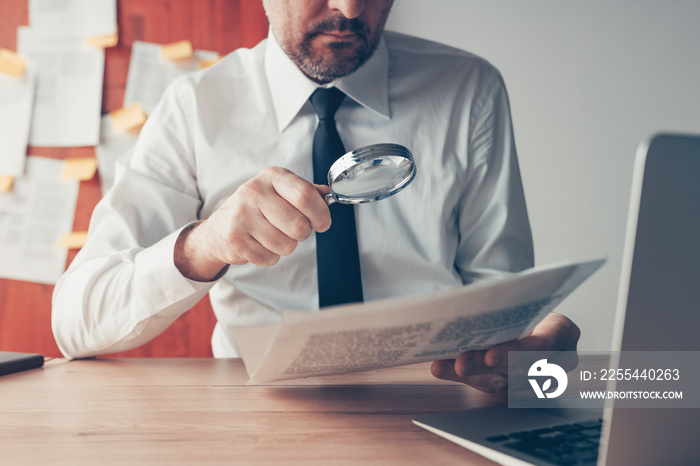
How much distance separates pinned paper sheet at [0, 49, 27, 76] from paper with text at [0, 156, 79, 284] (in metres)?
0.32

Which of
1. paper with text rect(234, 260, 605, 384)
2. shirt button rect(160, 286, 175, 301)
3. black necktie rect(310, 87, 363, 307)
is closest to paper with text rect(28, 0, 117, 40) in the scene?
black necktie rect(310, 87, 363, 307)

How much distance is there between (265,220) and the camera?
0.79 meters

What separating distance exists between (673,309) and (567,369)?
48cm

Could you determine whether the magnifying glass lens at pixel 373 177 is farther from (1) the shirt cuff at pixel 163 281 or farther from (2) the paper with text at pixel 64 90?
(2) the paper with text at pixel 64 90

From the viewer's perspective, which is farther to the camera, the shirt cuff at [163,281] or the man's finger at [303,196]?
the shirt cuff at [163,281]

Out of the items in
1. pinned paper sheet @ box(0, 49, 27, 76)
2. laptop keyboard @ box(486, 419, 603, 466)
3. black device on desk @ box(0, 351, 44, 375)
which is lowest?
black device on desk @ box(0, 351, 44, 375)

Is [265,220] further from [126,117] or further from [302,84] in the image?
[126,117]

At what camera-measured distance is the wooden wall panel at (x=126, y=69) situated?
2150mm

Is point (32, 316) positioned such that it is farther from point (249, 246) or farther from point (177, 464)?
point (177, 464)

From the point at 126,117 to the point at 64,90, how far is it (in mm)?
251

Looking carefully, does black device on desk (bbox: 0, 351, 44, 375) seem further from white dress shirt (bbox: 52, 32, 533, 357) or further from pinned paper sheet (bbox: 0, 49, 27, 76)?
pinned paper sheet (bbox: 0, 49, 27, 76)

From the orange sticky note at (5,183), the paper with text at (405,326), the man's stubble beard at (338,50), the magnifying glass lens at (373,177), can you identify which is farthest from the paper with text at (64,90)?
the paper with text at (405,326)

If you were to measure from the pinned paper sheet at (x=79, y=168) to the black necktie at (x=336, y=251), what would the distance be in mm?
1312

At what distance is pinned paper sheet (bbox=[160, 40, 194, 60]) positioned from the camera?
2186mm
